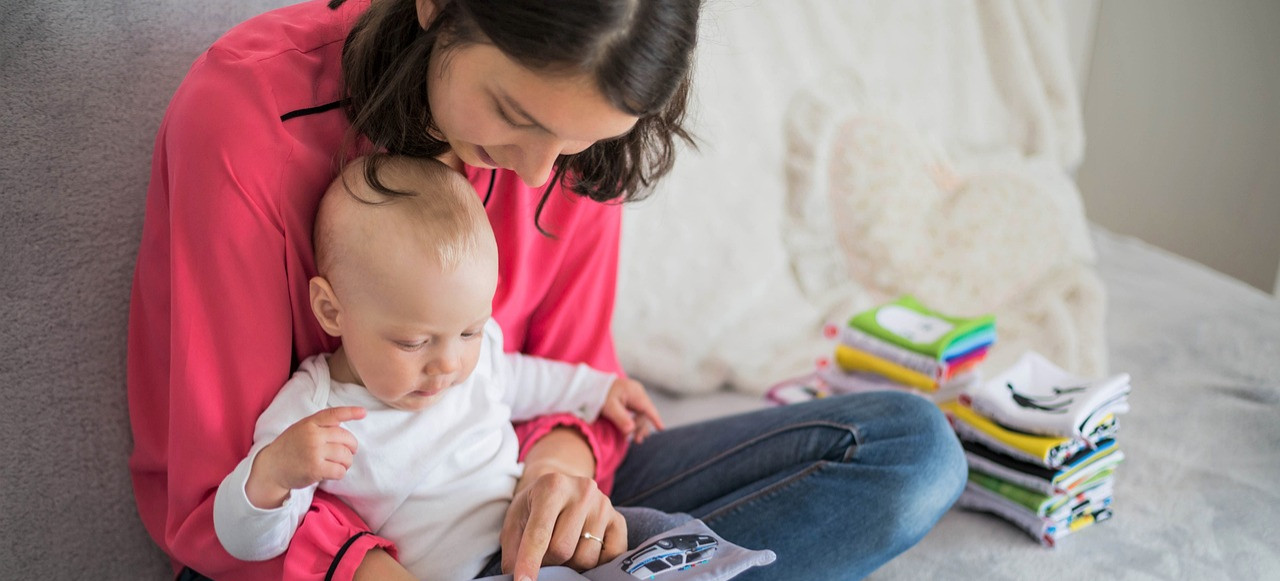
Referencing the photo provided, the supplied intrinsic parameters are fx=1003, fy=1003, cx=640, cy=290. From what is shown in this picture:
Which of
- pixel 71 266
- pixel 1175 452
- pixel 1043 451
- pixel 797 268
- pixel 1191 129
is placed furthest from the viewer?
pixel 1191 129

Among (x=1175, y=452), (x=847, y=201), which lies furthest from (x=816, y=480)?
(x=847, y=201)

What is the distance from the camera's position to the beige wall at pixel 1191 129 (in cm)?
235

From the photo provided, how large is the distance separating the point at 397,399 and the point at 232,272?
0.62 ft

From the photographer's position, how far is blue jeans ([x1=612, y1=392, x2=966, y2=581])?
1132 millimetres

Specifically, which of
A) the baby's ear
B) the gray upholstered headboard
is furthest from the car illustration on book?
the gray upholstered headboard

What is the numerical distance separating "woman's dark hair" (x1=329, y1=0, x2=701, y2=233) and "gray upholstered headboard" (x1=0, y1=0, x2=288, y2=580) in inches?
10.8

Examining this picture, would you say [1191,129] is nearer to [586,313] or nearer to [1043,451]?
[1043,451]

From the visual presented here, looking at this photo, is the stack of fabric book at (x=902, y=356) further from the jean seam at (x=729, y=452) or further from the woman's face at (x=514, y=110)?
the woman's face at (x=514, y=110)

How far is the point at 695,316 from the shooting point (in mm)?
1776

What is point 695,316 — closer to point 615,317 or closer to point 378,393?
point 615,317

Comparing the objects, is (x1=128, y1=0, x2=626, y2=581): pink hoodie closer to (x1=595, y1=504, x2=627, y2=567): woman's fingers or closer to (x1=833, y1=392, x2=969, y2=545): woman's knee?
(x1=595, y1=504, x2=627, y2=567): woman's fingers

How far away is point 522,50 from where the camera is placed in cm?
81

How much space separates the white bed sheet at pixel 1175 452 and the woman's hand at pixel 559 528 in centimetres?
46

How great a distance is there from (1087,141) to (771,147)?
125cm
